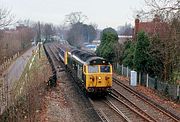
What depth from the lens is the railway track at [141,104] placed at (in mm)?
18766

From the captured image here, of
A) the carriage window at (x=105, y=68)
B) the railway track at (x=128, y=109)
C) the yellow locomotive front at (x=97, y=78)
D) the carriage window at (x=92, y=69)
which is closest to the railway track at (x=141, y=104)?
the railway track at (x=128, y=109)

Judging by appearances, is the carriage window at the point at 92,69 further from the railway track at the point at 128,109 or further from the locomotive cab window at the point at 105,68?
the railway track at the point at 128,109

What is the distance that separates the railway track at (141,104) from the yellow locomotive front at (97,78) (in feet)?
5.63

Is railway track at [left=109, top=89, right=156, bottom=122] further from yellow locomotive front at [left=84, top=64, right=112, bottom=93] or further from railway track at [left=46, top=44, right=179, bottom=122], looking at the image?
yellow locomotive front at [left=84, top=64, right=112, bottom=93]

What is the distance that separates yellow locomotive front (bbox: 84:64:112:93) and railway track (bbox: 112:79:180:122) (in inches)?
67.6

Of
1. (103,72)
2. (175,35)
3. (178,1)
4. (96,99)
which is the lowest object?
(96,99)

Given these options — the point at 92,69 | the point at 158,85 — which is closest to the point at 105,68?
the point at 92,69

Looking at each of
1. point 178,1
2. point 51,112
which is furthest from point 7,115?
point 178,1

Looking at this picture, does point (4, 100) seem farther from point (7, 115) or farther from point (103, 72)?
point (103, 72)

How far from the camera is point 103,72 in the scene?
962 inches

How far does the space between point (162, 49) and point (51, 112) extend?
35.8 ft

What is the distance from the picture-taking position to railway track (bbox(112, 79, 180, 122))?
18766mm

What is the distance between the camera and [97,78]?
24.2 metres

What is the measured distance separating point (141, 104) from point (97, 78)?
369 centimetres
